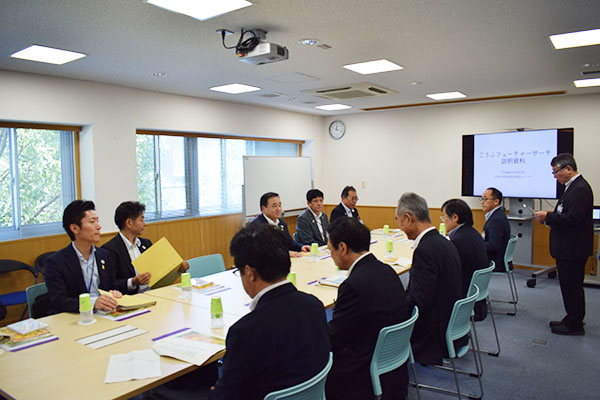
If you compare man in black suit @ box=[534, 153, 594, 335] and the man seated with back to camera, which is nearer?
the man seated with back to camera

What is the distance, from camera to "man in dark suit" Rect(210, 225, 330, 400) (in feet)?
4.86

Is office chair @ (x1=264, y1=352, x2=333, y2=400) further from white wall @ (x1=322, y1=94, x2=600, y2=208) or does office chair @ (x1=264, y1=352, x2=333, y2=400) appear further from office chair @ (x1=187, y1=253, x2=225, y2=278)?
white wall @ (x1=322, y1=94, x2=600, y2=208)

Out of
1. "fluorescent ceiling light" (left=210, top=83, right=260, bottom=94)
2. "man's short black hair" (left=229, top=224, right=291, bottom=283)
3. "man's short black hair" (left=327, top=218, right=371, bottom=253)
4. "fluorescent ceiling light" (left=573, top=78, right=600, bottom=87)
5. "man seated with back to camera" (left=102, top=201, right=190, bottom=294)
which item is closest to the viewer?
"man's short black hair" (left=229, top=224, right=291, bottom=283)

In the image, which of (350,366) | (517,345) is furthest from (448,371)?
(350,366)

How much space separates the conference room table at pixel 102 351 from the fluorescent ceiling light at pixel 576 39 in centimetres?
289

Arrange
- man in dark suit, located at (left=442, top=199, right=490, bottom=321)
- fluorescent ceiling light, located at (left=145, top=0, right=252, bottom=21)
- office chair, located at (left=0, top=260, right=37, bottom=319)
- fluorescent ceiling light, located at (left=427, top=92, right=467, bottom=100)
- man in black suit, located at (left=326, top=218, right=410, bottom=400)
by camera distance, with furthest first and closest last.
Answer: fluorescent ceiling light, located at (left=427, top=92, right=467, bottom=100) → office chair, located at (left=0, top=260, right=37, bottom=319) → man in dark suit, located at (left=442, top=199, right=490, bottom=321) → fluorescent ceiling light, located at (left=145, top=0, right=252, bottom=21) → man in black suit, located at (left=326, top=218, right=410, bottom=400)

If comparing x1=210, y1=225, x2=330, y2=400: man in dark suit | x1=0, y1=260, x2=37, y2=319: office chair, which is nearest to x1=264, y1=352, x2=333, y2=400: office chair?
x1=210, y1=225, x2=330, y2=400: man in dark suit

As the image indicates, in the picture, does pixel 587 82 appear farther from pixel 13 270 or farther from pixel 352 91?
pixel 13 270

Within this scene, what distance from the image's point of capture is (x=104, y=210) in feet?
17.9

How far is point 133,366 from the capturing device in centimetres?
191

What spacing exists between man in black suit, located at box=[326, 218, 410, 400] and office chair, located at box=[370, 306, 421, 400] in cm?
4

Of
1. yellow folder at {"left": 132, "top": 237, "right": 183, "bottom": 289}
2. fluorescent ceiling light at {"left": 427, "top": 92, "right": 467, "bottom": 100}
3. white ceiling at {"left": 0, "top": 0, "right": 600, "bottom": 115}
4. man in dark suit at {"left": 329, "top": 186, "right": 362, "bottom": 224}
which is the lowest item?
yellow folder at {"left": 132, "top": 237, "right": 183, "bottom": 289}

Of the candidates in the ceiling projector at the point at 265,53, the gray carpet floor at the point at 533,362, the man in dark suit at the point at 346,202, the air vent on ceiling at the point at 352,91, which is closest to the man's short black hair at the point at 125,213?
the ceiling projector at the point at 265,53

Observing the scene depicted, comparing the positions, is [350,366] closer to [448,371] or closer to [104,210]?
[448,371]
